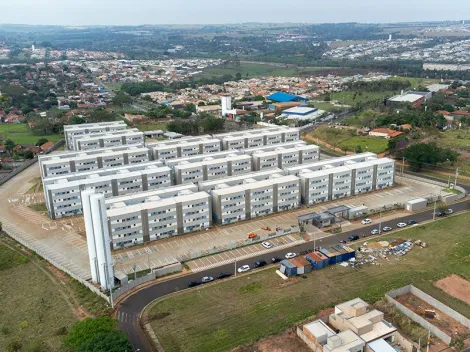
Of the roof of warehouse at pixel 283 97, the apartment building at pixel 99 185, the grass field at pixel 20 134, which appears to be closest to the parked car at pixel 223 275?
the apartment building at pixel 99 185

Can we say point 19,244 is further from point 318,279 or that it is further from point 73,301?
point 318,279

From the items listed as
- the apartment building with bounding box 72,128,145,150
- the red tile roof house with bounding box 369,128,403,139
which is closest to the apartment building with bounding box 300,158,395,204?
the red tile roof house with bounding box 369,128,403,139

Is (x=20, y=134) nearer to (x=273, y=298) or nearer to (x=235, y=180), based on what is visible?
(x=235, y=180)

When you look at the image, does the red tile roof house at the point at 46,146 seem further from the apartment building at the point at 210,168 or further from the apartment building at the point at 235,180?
the apartment building at the point at 235,180

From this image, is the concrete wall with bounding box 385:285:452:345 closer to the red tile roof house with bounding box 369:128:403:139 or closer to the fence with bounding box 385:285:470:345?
the fence with bounding box 385:285:470:345

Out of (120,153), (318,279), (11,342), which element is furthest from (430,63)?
(11,342)

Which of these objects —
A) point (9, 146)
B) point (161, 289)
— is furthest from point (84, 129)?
point (161, 289)

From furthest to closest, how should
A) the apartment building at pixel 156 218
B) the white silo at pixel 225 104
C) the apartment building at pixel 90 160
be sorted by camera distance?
1. the white silo at pixel 225 104
2. the apartment building at pixel 90 160
3. the apartment building at pixel 156 218
